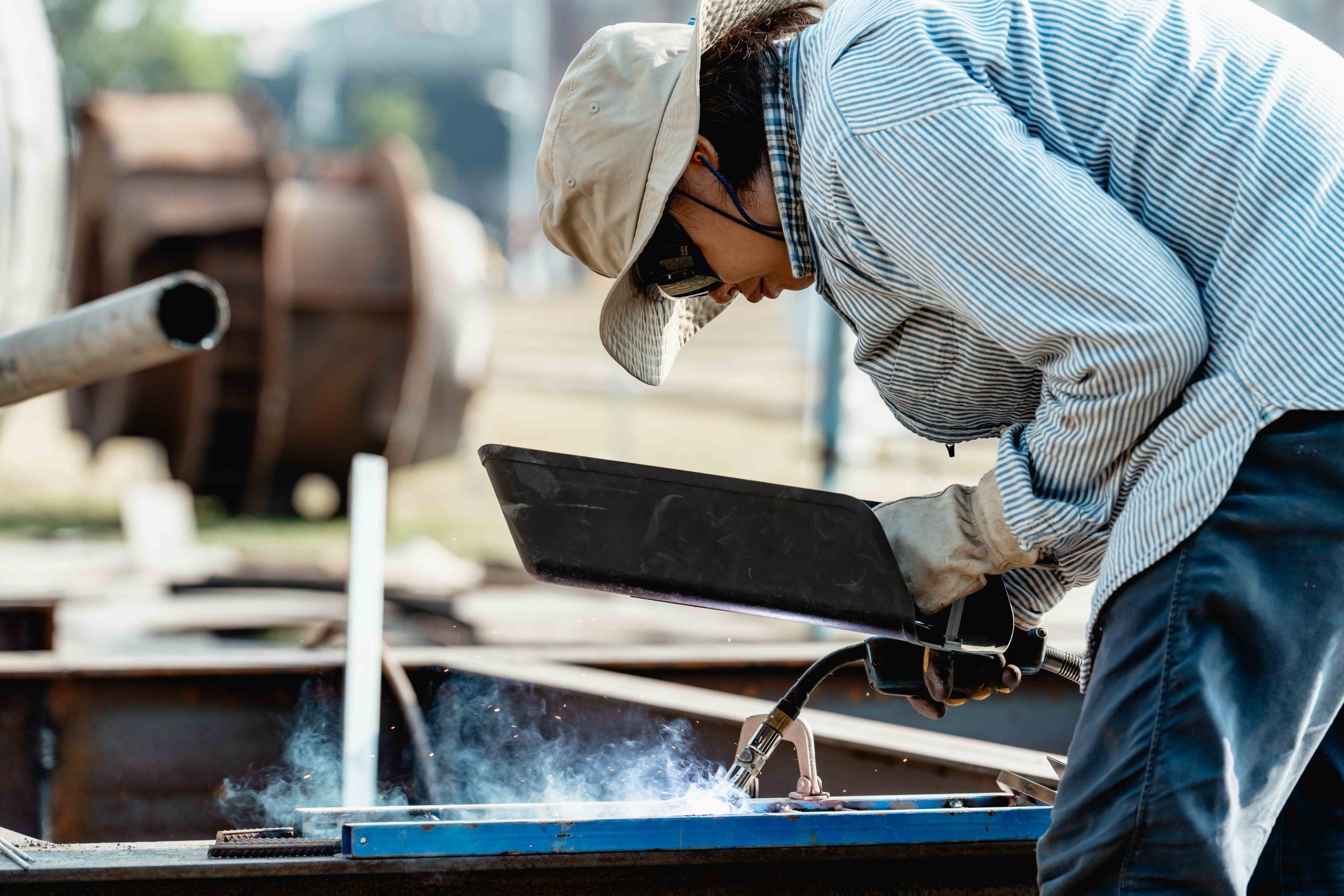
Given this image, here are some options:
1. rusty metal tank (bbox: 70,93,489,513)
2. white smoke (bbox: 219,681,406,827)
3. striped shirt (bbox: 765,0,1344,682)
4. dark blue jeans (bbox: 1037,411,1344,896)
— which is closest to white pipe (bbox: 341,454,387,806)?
white smoke (bbox: 219,681,406,827)

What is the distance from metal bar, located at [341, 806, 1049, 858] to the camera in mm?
1515

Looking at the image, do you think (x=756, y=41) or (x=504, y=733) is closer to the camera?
(x=756, y=41)

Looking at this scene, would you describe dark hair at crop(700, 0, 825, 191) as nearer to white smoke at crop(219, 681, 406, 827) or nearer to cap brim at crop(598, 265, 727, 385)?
cap brim at crop(598, 265, 727, 385)

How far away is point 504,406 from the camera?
43.2 feet

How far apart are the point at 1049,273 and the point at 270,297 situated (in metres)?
6.30

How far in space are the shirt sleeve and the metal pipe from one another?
1.12m

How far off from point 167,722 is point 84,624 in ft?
7.65

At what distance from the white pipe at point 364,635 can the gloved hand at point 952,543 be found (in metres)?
1.07

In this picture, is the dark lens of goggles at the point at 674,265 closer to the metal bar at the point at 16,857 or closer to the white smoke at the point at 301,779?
the metal bar at the point at 16,857

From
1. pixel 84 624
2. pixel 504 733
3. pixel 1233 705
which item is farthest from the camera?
pixel 84 624

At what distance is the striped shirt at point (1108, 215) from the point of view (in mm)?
1223

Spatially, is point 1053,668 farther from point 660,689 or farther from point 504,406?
point 504,406

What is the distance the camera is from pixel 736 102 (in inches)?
58.2

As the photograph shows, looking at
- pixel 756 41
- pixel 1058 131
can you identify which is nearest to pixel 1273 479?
pixel 1058 131
